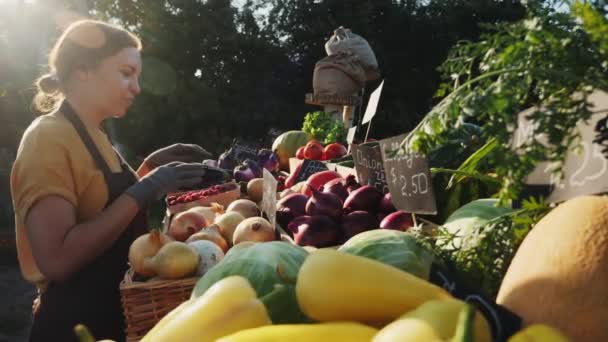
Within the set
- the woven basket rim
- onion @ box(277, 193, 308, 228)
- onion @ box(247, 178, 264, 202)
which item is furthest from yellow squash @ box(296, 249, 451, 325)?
onion @ box(247, 178, 264, 202)

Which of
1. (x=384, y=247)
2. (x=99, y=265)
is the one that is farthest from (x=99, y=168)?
(x=384, y=247)

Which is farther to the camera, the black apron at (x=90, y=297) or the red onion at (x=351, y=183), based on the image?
the red onion at (x=351, y=183)

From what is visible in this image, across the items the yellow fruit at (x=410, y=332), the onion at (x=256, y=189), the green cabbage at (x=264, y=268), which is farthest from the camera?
the onion at (x=256, y=189)

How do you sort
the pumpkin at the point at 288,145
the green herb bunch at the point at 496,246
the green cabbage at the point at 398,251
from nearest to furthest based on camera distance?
1. the green herb bunch at the point at 496,246
2. the green cabbage at the point at 398,251
3. the pumpkin at the point at 288,145

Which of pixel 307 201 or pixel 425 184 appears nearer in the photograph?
pixel 425 184

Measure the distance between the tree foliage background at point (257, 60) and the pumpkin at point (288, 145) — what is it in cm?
1055

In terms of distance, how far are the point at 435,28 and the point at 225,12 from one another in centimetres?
753

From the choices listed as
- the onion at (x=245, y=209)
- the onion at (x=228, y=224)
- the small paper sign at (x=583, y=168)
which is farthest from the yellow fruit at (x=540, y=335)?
the onion at (x=245, y=209)

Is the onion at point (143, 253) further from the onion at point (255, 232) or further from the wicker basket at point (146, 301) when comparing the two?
the onion at point (255, 232)

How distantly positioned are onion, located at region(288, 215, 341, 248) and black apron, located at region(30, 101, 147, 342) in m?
0.83

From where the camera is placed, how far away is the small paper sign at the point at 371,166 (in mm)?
2236

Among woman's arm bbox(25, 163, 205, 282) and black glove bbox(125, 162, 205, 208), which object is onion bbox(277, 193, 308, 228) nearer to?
black glove bbox(125, 162, 205, 208)

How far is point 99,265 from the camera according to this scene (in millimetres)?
2113

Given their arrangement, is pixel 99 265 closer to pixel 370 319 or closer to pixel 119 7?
pixel 370 319
